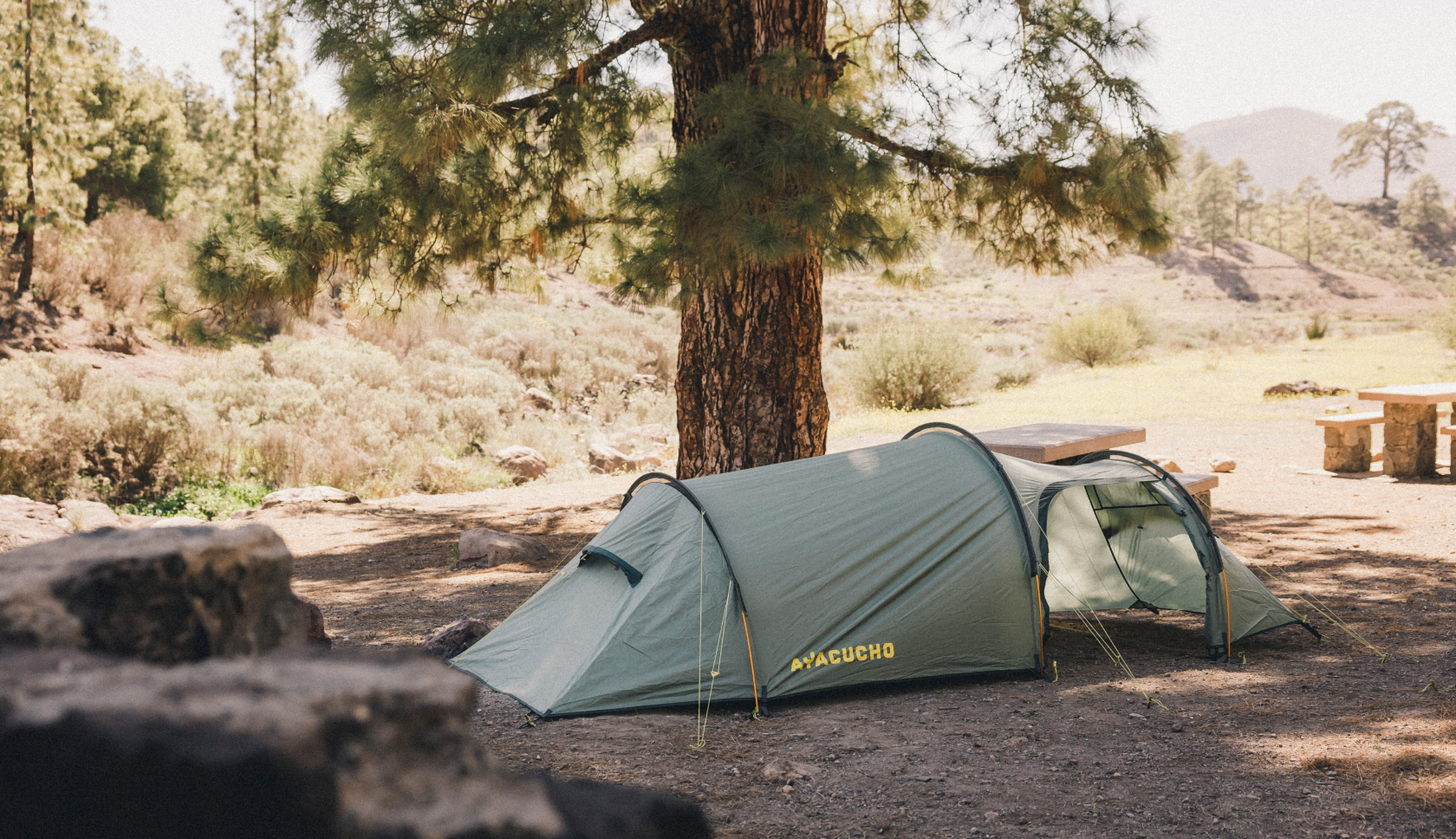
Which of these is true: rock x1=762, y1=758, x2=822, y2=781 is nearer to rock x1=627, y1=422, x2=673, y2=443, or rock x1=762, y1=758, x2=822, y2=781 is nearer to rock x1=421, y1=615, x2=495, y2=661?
rock x1=421, y1=615, x2=495, y2=661

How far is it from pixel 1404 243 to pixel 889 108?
7338 cm

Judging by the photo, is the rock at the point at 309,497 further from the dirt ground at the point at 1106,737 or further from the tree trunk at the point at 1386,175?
the tree trunk at the point at 1386,175

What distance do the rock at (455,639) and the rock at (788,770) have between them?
1.99m

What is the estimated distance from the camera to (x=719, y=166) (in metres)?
5.37

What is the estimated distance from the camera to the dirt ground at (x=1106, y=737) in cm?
299

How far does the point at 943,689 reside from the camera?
438 cm

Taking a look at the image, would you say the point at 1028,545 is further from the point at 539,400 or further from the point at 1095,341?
the point at 1095,341

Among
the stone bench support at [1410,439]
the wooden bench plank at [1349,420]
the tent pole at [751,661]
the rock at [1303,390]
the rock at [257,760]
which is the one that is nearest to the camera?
the rock at [257,760]

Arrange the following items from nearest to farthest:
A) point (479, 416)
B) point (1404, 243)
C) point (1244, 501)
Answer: point (1244, 501) < point (479, 416) < point (1404, 243)

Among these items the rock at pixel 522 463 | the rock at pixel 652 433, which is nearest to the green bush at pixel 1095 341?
the rock at pixel 652 433

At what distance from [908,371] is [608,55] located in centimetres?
1187

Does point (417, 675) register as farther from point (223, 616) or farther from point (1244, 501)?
point (1244, 501)

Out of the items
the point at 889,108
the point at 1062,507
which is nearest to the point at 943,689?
the point at 1062,507

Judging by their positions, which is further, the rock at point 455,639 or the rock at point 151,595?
the rock at point 455,639
